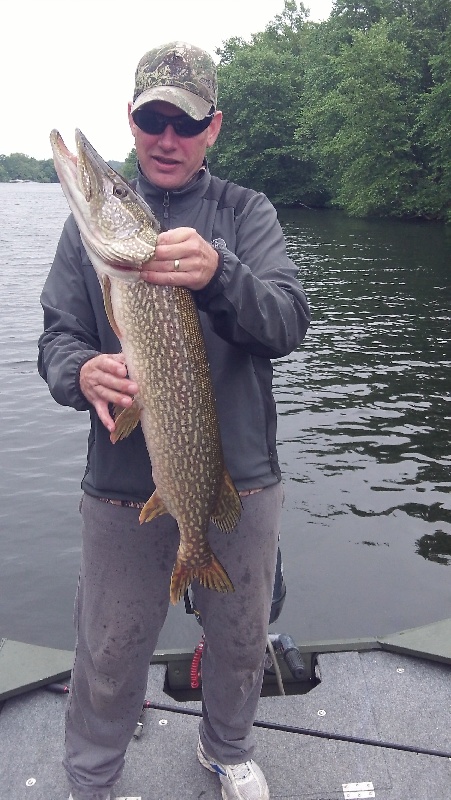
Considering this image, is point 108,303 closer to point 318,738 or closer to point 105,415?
point 105,415

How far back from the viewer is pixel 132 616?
2594 millimetres

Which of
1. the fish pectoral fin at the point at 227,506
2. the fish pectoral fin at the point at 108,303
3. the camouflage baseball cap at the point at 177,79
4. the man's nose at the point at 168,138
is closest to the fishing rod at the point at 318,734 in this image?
the fish pectoral fin at the point at 227,506

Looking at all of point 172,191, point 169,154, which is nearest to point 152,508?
point 172,191

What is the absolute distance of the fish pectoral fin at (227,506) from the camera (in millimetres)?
2480

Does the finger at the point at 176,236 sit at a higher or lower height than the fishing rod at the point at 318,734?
higher

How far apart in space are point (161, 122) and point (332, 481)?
19.3ft

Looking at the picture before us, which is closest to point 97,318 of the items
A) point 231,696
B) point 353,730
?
point 231,696

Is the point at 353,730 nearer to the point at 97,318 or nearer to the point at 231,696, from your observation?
the point at 231,696

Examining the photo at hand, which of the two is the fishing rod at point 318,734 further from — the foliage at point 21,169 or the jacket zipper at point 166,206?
the foliage at point 21,169

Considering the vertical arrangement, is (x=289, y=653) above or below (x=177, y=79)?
below

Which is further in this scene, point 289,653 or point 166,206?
point 289,653

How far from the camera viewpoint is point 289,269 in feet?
8.25

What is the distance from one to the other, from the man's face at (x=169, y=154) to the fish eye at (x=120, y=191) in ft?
0.84

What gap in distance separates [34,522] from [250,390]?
5.31m
